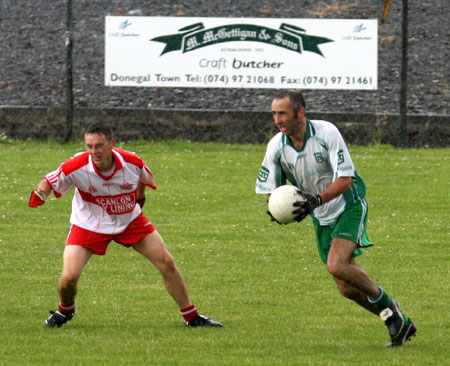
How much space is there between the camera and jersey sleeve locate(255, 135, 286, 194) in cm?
792

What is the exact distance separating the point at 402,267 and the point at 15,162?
421 inches

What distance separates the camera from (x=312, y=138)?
7820 millimetres

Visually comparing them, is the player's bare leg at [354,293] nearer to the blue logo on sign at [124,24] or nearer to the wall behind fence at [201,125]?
the wall behind fence at [201,125]

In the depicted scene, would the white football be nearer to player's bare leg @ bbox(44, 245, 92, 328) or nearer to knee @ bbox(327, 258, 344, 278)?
knee @ bbox(327, 258, 344, 278)

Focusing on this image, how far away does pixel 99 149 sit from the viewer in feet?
26.8

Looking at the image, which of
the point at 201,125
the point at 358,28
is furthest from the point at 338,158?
the point at 358,28

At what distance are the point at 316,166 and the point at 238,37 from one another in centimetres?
1533

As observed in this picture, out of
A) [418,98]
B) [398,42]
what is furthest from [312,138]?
[398,42]

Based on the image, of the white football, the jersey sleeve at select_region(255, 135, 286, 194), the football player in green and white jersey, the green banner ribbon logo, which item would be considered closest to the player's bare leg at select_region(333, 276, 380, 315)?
the football player in green and white jersey

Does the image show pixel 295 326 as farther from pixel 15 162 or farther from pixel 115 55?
pixel 115 55

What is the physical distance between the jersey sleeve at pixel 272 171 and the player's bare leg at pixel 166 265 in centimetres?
108

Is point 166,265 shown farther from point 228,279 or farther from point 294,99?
point 228,279

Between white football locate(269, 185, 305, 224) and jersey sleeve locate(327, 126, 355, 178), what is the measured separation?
1.11ft

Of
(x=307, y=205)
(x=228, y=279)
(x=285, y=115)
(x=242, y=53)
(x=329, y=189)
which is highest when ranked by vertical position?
(x=285, y=115)
